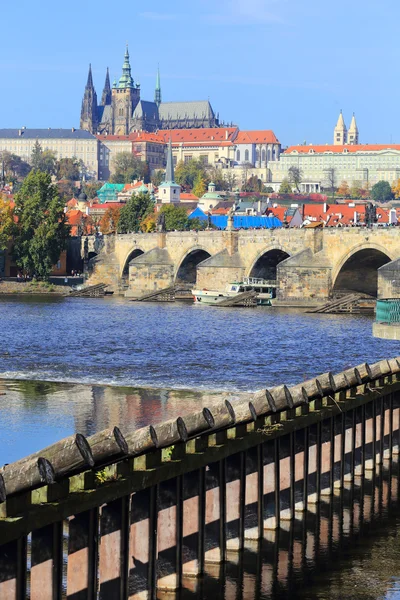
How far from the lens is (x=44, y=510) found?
1362cm

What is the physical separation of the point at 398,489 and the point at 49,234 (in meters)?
90.2

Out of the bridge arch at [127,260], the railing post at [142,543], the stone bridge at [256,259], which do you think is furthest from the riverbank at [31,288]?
the railing post at [142,543]

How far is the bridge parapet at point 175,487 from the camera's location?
13.7 m

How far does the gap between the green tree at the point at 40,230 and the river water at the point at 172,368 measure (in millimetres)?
22761

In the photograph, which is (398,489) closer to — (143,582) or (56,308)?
(143,582)

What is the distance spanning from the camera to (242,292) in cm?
9412

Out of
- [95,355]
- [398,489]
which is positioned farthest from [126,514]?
[95,355]

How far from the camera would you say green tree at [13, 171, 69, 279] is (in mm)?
113188

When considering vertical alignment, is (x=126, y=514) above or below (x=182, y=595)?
above

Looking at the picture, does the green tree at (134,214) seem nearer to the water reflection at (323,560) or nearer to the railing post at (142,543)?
the water reflection at (323,560)

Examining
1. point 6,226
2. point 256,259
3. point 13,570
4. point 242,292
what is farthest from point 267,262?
point 13,570

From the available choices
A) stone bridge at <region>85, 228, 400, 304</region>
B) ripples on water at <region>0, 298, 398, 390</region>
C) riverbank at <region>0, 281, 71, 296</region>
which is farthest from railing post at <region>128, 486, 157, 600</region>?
riverbank at <region>0, 281, 71, 296</region>

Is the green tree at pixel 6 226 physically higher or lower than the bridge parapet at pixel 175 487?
higher

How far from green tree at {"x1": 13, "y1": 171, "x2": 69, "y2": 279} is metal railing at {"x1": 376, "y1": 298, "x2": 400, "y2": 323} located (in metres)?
71.5
